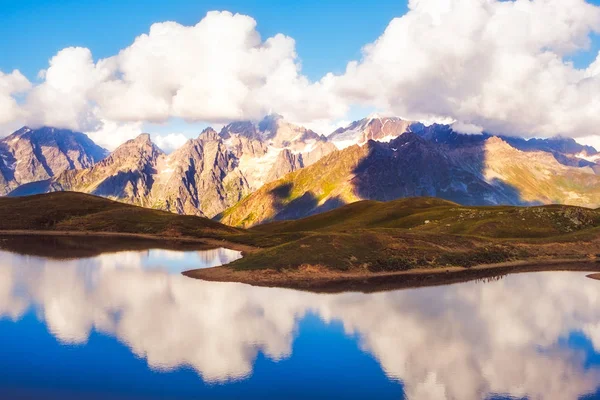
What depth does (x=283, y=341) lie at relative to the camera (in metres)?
65.8

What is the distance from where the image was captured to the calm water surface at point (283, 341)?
51.5 metres

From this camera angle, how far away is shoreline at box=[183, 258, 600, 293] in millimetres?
102500

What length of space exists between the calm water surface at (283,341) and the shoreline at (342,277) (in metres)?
5.61

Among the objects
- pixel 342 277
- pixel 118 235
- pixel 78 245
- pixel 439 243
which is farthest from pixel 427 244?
Answer: pixel 118 235

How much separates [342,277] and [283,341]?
156ft

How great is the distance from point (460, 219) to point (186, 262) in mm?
110327

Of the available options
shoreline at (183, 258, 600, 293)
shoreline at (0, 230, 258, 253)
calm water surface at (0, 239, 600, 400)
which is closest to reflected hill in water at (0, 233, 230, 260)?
shoreline at (0, 230, 258, 253)

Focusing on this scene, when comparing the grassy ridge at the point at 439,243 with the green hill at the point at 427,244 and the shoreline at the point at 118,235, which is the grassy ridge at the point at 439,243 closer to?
the green hill at the point at 427,244

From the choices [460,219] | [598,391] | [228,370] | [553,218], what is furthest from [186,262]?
[553,218]

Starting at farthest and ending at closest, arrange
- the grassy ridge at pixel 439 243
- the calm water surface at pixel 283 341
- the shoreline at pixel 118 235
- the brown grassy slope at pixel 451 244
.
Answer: the shoreline at pixel 118 235 < the brown grassy slope at pixel 451 244 < the grassy ridge at pixel 439 243 < the calm water surface at pixel 283 341

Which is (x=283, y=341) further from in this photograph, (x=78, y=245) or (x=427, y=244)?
(x=78, y=245)

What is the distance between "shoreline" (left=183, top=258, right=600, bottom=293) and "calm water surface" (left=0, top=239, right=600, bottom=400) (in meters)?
5.61

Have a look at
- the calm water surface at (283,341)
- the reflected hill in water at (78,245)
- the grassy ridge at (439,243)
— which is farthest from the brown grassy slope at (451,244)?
the reflected hill in water at (78,245)

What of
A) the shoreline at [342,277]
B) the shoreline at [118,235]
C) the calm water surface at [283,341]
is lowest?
the calm water surface at [283,341]
